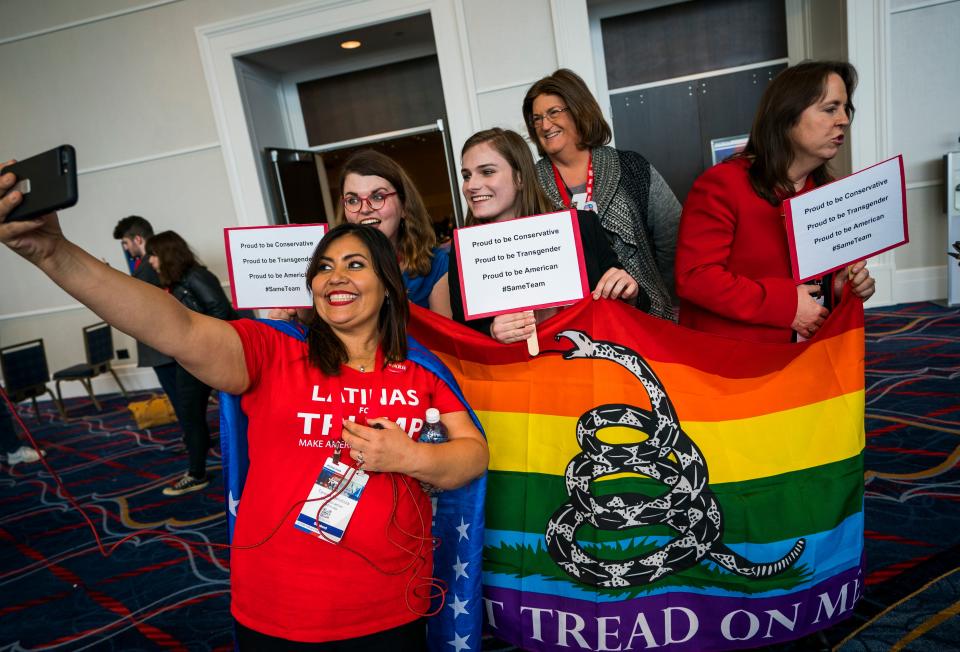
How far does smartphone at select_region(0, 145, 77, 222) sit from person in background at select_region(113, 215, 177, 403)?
2.65 m

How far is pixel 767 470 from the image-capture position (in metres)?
1.61

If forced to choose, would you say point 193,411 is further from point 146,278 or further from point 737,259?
point 737,259

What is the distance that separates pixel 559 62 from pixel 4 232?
5.18 m

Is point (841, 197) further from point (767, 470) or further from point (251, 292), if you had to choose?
point (251, 292)

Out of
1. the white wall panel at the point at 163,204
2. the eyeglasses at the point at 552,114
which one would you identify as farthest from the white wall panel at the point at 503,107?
the eyeglasses at the point at 552,114

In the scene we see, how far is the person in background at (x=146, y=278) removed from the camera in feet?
12.4

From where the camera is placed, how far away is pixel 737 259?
1.78 metres

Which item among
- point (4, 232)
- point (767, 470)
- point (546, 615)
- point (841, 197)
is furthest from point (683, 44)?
point (4, 232)

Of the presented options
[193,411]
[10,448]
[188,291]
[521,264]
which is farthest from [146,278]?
[521,264]

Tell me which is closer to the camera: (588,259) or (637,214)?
(588,259)

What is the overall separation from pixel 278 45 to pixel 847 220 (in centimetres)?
581

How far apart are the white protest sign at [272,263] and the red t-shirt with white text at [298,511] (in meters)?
0.51

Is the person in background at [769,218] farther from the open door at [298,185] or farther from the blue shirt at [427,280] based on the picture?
the open door at [298,185]

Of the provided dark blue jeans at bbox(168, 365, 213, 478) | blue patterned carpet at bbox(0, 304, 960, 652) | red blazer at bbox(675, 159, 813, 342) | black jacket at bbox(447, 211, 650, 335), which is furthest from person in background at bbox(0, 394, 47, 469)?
red blazer at bbox(675, 159, 813, 342)
